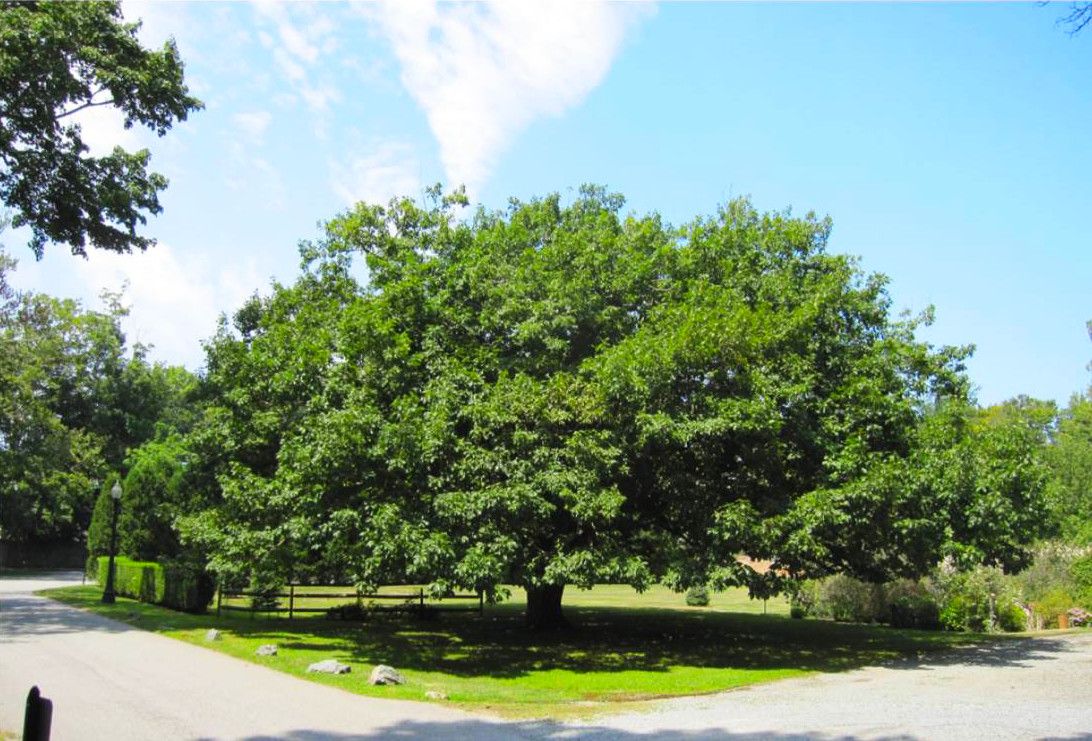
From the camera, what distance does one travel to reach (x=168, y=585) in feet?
82.7

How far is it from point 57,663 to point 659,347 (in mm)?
12462

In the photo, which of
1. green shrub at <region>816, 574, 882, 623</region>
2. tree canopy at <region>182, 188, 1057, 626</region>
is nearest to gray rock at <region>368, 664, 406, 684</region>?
tree canopy at <region>182, 188, 1057, 626</region>

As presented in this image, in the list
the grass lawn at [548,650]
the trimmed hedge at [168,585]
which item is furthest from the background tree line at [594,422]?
the trimmed hedge at [168,585]

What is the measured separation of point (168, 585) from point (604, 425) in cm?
1719

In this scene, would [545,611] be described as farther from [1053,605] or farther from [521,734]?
[1053,605]

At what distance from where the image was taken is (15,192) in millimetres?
20469

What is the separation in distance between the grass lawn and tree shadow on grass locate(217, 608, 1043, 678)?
34 mm

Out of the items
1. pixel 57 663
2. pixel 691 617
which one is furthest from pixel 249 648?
pixel 691 617

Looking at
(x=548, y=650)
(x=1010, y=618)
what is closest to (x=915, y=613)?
(x=1010, y=618)

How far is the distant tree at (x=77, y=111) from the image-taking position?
61.4 ft

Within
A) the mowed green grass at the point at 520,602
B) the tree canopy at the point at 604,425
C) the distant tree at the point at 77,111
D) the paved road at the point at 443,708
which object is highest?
the distant tree at the point at 77,111

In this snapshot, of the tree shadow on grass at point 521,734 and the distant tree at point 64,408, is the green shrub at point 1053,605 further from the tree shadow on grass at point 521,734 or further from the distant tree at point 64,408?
the distant tree at point 64,408

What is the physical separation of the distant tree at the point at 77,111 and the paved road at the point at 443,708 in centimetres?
1132

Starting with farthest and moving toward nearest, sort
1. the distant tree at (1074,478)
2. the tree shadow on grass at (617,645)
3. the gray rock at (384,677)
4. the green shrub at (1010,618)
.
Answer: the distant tree at (1074,478)
the green shrub at (1010,618)
the tree shadow on grass at (617,645)
the gray rock at (384,677)
